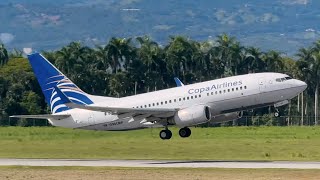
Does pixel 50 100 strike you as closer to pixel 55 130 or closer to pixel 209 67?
pixel 55 130

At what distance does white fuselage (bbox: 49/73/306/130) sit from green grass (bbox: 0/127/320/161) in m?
2.28

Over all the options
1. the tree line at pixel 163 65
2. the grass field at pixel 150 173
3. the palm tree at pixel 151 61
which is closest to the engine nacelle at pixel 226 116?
the grass field at pixel 150 173

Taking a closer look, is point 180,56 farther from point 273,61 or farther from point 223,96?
point 223,96

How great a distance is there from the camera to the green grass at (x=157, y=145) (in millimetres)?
75750

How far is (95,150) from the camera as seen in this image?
79562 mm

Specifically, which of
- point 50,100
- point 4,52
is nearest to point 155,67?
point 4,52

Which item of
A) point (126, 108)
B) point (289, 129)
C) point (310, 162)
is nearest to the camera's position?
point (310, 162)

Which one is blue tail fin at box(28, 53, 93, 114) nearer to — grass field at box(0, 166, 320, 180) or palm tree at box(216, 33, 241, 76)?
grass field at box(0, 166, 320, 180)

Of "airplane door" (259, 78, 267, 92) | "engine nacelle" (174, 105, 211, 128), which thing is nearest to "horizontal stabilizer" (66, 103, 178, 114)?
"engine nacelle" (174, 105, 211, 128)

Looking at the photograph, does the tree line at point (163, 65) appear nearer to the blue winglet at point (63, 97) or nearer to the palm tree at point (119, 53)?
the palm tree at point (119, 53)

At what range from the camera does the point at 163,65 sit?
163 metres

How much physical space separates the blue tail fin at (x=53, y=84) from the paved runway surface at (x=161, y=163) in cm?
1311

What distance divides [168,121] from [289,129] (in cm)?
3156

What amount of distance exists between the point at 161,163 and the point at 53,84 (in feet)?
62.6
